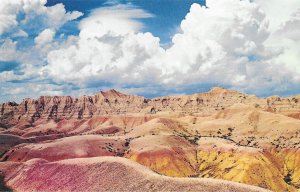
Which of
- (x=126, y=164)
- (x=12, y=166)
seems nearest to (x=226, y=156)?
(x=12, y=166)

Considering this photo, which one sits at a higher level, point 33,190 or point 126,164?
point 126,164

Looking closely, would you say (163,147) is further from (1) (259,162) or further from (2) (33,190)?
(2) (33,190)

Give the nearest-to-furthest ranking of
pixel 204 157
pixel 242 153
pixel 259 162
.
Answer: pixel 259 162
pixel 242 153
pixel 204 157

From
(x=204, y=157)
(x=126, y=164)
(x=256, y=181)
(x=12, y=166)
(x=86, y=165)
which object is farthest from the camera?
(x=204, y=157)

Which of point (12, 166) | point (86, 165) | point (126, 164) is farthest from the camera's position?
point (12, 166)

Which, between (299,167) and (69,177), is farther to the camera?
(299,167)

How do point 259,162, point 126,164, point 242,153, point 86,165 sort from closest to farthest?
point 126,164 → point 86,165 → point 259,162 → point 242,153

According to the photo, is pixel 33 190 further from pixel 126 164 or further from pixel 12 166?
pixel 12 166

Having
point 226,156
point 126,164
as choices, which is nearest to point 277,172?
point 226,156

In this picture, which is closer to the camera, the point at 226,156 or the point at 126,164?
the point at 126,164

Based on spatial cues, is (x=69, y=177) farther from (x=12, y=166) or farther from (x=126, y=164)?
(x=12, y=166)
